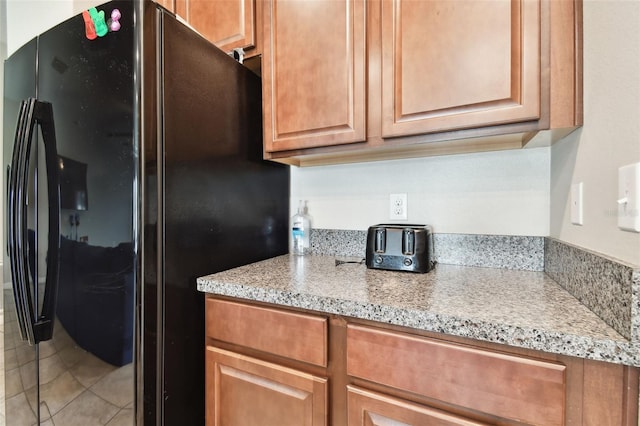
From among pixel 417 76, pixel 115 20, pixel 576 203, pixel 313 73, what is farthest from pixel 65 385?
pixel 576 203

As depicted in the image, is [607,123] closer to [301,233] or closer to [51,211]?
[301,233]

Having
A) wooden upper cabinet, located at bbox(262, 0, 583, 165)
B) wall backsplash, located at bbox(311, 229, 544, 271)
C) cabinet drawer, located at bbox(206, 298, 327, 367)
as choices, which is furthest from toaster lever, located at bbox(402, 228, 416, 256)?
cabinet drawer, located at bbox(206, 298, 327, 367)

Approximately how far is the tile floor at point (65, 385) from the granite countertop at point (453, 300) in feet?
1.23

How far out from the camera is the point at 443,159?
1240 mm

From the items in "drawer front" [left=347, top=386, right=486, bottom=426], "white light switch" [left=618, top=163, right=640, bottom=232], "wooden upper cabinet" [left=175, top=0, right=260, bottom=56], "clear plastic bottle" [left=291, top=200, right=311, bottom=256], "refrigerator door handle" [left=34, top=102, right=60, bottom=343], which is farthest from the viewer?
"clear plastic bottle" [left=291, top=200, right=311, bottom=256]

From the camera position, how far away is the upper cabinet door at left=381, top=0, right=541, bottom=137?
2.73ft

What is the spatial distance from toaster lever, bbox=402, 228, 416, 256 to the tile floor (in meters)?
0.96

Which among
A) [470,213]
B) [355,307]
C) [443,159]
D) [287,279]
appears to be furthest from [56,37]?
[470,213]

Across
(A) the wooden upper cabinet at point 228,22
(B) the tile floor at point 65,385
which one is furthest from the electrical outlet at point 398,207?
(B) the tile floor at point 65,385

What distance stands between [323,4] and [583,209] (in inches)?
42.5

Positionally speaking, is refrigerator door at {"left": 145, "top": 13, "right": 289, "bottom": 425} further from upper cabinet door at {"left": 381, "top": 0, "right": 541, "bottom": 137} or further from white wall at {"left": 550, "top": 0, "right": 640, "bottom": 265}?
white wall at {"left": 550, "top": 0, "right": 640, "bottom": 265}

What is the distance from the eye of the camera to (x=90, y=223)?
0.90m

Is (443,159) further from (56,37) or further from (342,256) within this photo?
(56,37)

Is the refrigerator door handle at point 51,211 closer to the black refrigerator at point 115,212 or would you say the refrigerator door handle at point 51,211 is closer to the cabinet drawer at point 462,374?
the black refrigerator at point 115,212
